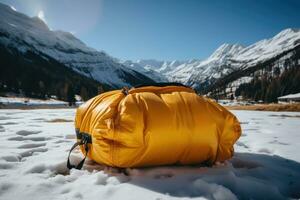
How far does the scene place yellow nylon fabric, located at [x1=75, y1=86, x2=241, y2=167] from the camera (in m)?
3.38

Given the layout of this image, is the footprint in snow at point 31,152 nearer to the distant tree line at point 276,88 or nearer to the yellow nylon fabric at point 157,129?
the yellow nylon fabric at point 157,129

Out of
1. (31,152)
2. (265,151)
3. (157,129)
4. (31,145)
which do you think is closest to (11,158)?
(31,152)

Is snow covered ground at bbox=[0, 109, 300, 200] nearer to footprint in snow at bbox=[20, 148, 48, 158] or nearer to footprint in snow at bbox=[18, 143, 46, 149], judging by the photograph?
footprint in snow at bbox=[20, 148, 48, 158]

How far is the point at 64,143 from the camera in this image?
571 centimetres

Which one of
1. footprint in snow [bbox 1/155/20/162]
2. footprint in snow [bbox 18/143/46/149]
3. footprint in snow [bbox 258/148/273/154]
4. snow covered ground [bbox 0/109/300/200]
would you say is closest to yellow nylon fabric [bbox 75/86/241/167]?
snow covered ground [bbox 0/109/300/200]

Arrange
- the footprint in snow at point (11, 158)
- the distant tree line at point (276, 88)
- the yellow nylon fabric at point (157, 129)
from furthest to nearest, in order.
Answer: the distant tree line at point (276, 88) → the footprint in snow at point (11, 158) → the yellow nylon fabric at point (157, 129)

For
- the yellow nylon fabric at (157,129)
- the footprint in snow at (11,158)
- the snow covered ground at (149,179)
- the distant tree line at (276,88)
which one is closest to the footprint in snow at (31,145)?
the snow covered ground at (149,179)

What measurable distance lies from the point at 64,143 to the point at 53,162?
174cm

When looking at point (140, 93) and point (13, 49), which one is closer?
point (140, 93)

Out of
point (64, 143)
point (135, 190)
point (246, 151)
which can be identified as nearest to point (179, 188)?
point (135, 190)

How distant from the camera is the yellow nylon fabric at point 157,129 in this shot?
11.1ft

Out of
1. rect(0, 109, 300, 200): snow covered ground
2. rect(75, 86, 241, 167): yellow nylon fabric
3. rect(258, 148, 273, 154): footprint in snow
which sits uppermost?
rect(75, 86, 241, 167): yellow nylon fabric

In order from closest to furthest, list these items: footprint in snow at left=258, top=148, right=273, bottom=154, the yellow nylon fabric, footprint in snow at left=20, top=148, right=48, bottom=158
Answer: the yellow nylon fabric → footprint in snow at left=20, top=148, right=48, bottom=158 → footprint in snow at left=258, top=148, right=273, bottom=154

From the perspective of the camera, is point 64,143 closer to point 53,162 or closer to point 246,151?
point 53,162
